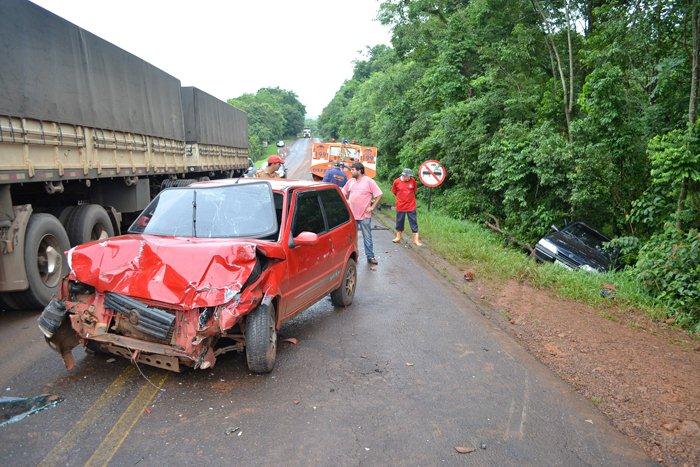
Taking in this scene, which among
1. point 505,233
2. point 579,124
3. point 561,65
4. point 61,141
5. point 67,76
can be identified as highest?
point 561,65

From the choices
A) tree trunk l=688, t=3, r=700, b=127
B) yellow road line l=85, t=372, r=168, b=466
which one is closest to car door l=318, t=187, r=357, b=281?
yellow road line l=85, t=372, r=168, b=466

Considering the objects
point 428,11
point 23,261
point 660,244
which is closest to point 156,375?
point 23,261

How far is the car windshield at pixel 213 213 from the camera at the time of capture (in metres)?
4.71

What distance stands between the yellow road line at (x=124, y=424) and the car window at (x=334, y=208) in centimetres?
268

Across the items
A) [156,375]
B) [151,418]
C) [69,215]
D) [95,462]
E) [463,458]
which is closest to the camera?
[95,462]

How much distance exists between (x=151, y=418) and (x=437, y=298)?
4.54m

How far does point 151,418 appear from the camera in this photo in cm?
348

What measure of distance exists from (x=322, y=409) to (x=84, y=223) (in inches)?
222

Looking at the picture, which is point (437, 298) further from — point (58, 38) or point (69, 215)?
point (58, 38)

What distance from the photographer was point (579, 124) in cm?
1123

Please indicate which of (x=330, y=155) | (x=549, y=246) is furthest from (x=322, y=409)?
(x=330, y=155)

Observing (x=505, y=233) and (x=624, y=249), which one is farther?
(x=505, y=233)

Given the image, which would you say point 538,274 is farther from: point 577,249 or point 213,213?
point 213,213

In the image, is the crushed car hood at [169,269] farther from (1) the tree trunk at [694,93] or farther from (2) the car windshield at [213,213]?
(1) the tree trunk at [694,93]
